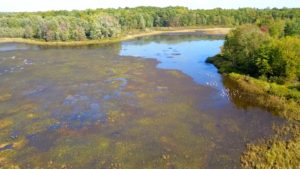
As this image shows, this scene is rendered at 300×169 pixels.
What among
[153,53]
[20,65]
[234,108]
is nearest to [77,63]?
[20,65]

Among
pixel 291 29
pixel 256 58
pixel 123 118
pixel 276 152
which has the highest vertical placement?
pixel 291 29

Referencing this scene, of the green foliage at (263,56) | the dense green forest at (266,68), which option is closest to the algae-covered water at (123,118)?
the dense green forest at (266,68)

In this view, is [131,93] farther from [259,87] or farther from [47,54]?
[47,54]

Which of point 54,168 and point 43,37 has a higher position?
point 43,37

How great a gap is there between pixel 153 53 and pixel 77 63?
23063 millimetres

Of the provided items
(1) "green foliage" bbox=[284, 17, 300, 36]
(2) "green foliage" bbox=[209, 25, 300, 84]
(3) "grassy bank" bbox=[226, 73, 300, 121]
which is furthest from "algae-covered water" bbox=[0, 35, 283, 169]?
(1) "green foliage" bbox=[284, 17, 300, 36]

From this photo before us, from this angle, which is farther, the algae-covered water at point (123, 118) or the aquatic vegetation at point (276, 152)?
the algae-covered water at point (123, 118)

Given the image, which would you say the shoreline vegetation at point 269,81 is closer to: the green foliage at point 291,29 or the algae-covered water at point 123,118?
the algae-covered water at point 123,118

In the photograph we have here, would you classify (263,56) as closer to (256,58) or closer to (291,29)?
(256,58)

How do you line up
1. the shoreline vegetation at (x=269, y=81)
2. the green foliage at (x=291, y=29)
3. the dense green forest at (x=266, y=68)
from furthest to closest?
the green foliage at (x=291, y=29) < the dense green forest at (x=266, y=68) < the shoreline vegetation at (x=269, y=81)

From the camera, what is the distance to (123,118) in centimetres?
3338

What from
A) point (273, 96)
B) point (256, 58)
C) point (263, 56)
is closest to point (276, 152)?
point (273, 96)

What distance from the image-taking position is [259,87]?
142 feet

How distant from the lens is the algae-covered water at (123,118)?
25.1 metres
